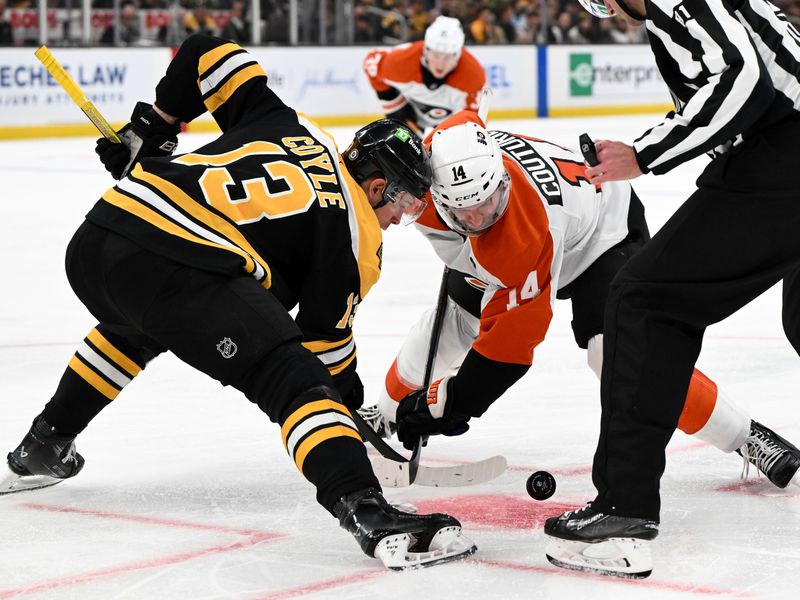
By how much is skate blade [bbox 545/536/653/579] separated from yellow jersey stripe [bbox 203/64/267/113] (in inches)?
44.0

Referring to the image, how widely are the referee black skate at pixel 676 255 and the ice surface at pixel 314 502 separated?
0.12 m

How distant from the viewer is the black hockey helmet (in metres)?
2.47

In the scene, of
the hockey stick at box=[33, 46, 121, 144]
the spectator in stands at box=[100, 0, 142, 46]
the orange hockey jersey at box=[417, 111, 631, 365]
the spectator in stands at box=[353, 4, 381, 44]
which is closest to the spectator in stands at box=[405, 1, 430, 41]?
the spectator in stands at box=[353, 4, 381, 44]

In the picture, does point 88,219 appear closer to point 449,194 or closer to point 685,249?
point 449,194

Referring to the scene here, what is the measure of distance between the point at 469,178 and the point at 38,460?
1.08 m

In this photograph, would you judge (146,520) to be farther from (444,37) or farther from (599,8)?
(444,37)

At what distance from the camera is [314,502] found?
8.76 feet

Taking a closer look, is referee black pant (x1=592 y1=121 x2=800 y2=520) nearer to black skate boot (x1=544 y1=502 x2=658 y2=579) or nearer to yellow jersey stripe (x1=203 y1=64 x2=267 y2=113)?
black skate boot (x1=544 y1=502 x2=658 y2=579)

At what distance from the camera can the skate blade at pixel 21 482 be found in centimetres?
280

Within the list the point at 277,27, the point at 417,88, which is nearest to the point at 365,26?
the point at 277,27

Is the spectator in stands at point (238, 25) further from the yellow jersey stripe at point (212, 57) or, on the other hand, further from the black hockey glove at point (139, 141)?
the yellow jersey stripe at point (212, 57)

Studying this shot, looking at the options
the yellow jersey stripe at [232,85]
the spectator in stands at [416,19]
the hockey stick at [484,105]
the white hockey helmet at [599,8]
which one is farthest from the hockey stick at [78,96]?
the spectator in stands at [416,19]

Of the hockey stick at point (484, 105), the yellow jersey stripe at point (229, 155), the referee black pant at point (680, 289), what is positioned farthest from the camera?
the hockey stick at point (484, 105)

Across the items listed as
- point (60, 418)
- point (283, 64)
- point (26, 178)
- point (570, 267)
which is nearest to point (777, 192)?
point (570, 267)
